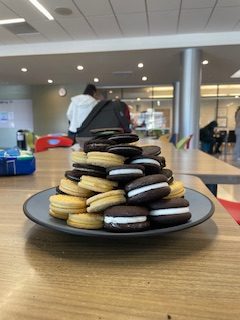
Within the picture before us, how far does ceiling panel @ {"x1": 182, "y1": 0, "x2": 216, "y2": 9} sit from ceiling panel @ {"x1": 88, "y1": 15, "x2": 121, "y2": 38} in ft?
3.28

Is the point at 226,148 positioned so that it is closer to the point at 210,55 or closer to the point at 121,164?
the point at 210,55

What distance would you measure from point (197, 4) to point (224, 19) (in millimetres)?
690

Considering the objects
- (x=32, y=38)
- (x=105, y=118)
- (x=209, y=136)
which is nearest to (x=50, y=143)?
(x=105, y=118)

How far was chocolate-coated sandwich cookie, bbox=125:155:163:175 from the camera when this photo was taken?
42 cm

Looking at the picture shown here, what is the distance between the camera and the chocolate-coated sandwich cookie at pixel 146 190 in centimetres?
37

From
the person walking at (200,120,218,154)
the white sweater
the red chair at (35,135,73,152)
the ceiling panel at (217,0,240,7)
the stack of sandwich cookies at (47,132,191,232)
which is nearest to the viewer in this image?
the stack of sandwich cookies at (47,132,191,232)

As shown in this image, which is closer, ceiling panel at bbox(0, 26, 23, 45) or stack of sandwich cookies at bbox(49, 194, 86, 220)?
stack of sandwich cookies at bbox(49, 194, 86, 220)

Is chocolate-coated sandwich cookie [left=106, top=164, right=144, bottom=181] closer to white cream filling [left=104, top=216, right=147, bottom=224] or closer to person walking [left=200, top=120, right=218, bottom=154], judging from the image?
white cream filling [left=104, top=216, right=147, bottom=224]

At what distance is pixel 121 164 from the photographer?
420 millimetres

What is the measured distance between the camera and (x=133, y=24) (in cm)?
404

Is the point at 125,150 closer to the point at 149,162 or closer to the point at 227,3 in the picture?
the point at 149,162

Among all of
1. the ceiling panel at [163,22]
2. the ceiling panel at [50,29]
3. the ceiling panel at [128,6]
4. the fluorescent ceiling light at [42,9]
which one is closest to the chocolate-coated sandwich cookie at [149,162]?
the ceiling panel at [128,6]

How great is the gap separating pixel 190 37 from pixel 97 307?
4921mm

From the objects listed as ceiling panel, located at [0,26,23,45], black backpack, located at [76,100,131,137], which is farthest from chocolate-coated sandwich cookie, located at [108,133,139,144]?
ceiling panel, located at [0,26,23,45]
